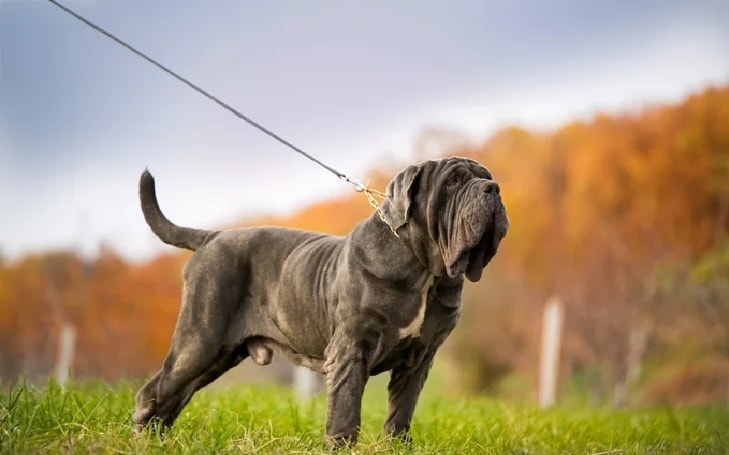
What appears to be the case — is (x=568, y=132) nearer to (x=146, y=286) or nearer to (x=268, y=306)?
(x=146, y=286)

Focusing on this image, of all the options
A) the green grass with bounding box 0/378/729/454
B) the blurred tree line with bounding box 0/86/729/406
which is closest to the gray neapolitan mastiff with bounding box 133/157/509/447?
the green grass with bounding box 0/378/729/454

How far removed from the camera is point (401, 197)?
12.1 ft

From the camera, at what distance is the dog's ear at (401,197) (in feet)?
12.0

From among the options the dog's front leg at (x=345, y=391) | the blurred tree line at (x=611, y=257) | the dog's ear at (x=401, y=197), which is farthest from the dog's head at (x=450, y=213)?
the blurred tree line at (x=611, y=257)

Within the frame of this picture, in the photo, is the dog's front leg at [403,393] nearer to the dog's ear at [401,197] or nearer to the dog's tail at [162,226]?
the dog's ear at [401,197]

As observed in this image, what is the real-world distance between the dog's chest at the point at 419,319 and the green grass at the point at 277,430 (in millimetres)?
556

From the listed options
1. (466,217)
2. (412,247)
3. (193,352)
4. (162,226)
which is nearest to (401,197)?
(412,247)

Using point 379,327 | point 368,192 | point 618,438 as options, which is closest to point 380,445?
point 379,327

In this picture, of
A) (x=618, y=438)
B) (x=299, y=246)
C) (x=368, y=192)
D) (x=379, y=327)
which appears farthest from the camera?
(x=618, y=438)

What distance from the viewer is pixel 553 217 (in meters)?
17.3

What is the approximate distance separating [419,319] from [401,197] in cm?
58

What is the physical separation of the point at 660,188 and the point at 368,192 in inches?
540

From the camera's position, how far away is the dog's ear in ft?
12.0

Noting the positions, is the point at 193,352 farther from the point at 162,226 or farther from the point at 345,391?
the point at 345,391
